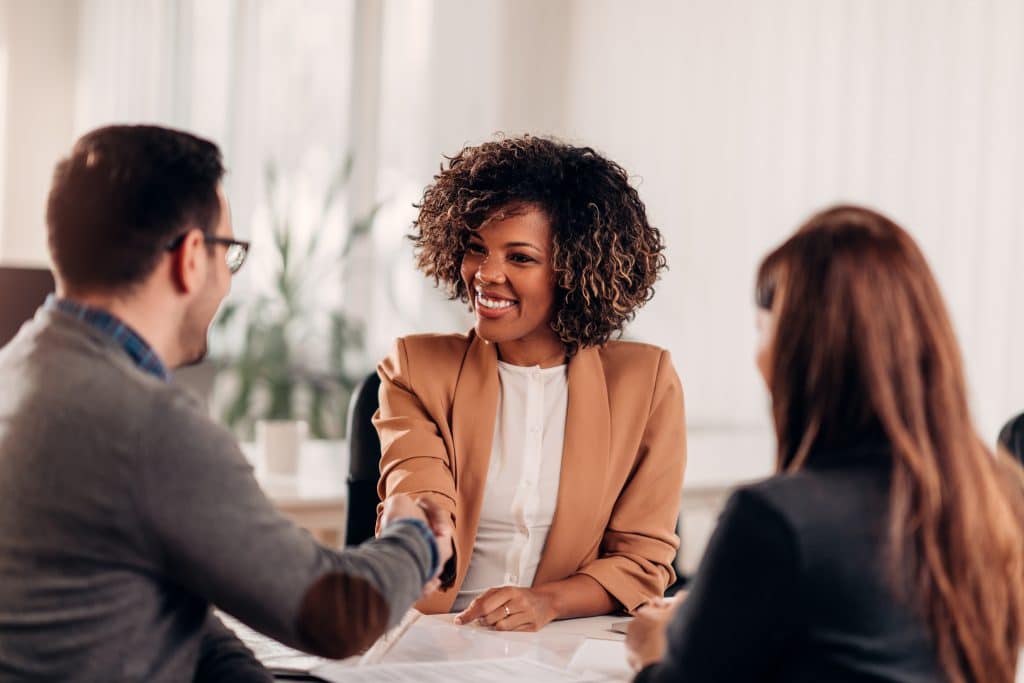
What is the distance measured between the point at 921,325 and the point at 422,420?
3.57 feet

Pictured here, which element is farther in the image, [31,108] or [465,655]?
[31,108]

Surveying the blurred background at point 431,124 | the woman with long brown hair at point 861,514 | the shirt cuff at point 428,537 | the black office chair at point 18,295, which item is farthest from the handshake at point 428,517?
the blurred background at point 431,124

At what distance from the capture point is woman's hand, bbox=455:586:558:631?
1788 mm

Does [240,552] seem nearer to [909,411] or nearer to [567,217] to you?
[909,411]

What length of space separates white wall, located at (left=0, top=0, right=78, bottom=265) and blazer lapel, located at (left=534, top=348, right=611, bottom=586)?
111 inches

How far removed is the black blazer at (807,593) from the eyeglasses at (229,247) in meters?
0.65

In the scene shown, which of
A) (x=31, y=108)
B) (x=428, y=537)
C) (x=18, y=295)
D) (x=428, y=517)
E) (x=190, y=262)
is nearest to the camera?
(x=190, y=262)

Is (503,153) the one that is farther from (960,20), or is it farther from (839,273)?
(960,20)

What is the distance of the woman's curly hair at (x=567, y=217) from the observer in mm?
2139

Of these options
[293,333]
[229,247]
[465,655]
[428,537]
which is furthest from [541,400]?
[293,333]

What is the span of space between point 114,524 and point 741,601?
0.62 metres

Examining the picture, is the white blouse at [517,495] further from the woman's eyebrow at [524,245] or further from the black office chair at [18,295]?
the black office chair at [18,295]

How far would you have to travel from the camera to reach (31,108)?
420 centimetres

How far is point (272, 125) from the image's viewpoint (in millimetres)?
4332
